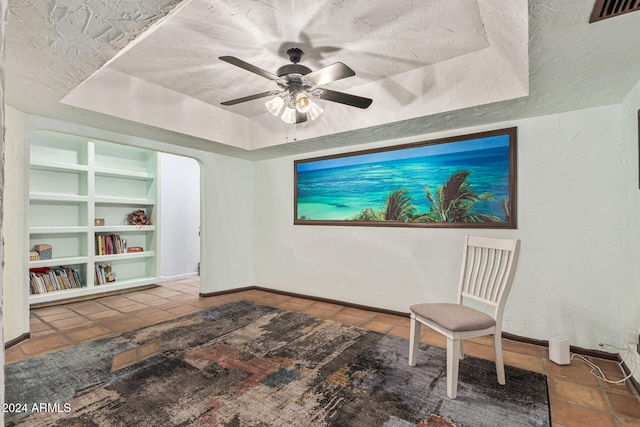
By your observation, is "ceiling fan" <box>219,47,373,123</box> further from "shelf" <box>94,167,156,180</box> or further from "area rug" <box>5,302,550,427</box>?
"shelf" <box>94,167,156,180</box>

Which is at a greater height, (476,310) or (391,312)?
(476,310)

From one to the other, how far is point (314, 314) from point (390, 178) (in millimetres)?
1788

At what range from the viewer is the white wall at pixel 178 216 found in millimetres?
5383

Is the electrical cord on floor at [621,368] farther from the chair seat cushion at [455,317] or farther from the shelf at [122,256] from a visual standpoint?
the shelf at [122,256]

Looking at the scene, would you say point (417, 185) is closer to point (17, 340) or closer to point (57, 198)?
point (17, 340)

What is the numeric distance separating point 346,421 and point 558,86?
256 centimetres

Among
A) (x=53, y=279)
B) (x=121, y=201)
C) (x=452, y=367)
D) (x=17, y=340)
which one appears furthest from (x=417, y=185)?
(x=53, y=279)

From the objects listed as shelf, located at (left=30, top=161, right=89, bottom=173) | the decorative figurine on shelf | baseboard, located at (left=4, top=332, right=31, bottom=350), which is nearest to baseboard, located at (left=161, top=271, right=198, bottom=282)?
the decorative figurine on shelf

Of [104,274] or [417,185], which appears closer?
[417,185]

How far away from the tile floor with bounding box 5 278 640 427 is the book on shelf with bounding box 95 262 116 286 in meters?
0.29

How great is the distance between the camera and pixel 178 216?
561 cm

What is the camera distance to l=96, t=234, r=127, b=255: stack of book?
4.38 m

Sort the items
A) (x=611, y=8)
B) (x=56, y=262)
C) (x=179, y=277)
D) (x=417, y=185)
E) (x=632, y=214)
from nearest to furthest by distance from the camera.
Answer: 1. (x=611, y=8)
2. (x=632, y=214)
3. (x=417, y=185)
4. (x=56, y=262)
5. (x=179, y=277)

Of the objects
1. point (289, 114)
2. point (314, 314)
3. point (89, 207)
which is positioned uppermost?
point (289, 114)
